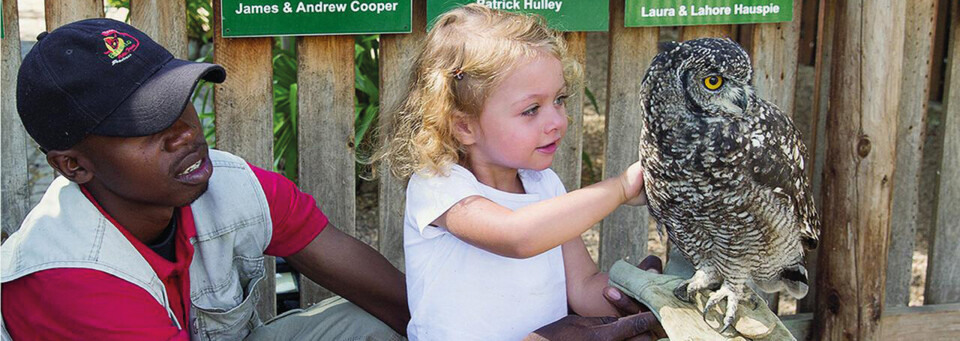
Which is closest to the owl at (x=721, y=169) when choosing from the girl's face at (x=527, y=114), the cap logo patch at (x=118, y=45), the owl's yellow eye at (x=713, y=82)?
the owl's yellow eye at (x=713, y=82)

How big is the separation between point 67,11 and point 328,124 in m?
0.85

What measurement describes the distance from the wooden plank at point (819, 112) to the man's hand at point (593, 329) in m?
1.38

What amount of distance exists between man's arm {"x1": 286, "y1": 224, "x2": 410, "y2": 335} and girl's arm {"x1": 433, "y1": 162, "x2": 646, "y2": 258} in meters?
0.58

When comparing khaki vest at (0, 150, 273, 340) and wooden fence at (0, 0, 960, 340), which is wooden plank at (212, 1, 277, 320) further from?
khaki vest at (0, 150, 273, 340)

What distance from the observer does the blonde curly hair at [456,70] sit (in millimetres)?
2439

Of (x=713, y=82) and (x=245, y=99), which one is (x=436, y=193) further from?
(x=245, y=99)

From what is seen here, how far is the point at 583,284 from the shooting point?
9.12 feet

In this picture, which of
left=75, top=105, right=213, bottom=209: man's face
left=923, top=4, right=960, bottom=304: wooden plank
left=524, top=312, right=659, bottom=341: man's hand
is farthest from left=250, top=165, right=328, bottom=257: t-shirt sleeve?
left=923, top=4, right=960, bottom=304: wooden plank

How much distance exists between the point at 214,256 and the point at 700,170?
4.40 feet

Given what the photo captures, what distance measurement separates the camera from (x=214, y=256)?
2695 millimetres

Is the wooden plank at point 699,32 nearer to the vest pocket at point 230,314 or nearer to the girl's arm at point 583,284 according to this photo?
the girl's arm at point 583,284

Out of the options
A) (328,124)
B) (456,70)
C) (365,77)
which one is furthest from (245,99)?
(365,77)

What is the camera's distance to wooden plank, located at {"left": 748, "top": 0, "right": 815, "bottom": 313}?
341 cm

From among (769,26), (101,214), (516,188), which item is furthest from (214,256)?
(769,26)
